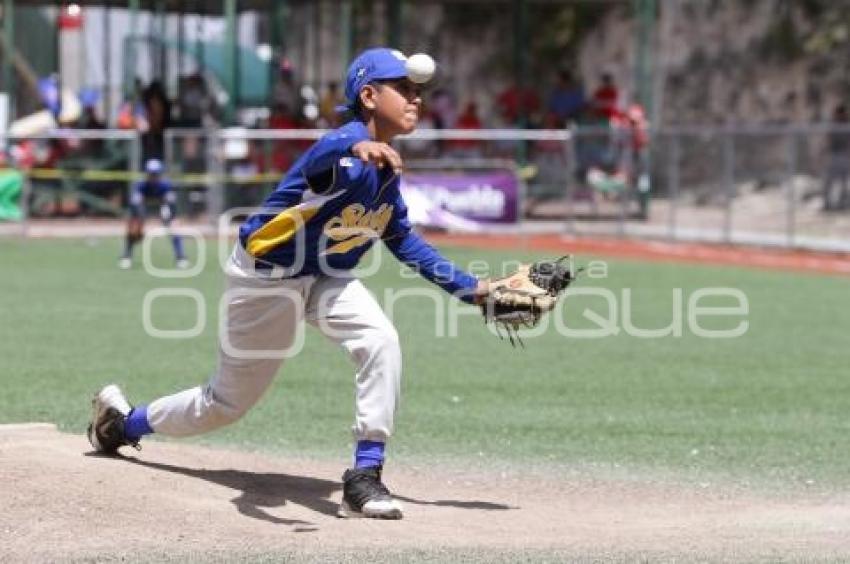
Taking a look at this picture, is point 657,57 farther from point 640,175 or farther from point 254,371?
point 254,371

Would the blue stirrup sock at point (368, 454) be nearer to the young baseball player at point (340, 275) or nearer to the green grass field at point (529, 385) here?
the young baseball player at point (340, 275)

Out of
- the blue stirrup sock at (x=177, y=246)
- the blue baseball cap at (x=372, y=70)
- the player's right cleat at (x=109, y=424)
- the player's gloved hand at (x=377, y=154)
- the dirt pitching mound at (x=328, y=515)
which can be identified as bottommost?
the blue stirrup sock at (x=177, y=246)

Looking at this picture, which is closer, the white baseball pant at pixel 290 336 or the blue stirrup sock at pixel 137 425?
the white baseball pant at pixel 290 336

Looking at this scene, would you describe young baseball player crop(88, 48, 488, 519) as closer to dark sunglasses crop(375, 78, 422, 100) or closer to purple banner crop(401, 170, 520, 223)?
dark sunglasses crop(375, 78, 422, 100)

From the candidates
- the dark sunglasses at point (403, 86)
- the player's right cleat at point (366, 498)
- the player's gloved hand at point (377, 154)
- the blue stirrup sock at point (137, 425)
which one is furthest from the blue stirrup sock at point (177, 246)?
the player's gloved hand at point (377, 154)

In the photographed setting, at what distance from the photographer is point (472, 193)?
25.8 meters

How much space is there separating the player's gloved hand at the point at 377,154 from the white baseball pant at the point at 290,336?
32.0 inches

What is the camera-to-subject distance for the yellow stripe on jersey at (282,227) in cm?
778

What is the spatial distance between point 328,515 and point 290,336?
819mm

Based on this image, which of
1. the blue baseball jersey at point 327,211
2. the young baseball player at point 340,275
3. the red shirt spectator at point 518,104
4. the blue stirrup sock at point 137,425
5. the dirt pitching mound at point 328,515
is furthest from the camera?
the red shirt spectator at point 518,104

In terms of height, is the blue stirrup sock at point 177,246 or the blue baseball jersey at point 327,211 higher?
the blue baseball jersey at point 327,211

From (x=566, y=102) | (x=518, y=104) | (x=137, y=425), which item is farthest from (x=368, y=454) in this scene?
(x=518, y=104)

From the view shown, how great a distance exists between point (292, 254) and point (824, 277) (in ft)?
50.9

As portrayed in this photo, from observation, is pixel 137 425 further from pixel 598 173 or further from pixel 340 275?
pixel 598 173
